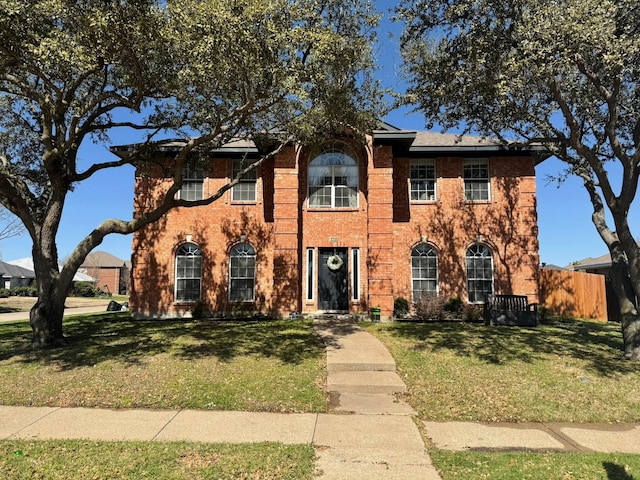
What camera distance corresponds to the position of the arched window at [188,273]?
16094 mm

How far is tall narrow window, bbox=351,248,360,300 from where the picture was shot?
50.1ft

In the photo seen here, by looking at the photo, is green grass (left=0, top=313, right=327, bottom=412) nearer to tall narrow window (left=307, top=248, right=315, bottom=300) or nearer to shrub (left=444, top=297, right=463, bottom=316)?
tall narrow window (left=307, top=248, right=315, bottom=300)

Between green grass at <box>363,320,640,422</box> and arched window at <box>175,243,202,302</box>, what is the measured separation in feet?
25.4

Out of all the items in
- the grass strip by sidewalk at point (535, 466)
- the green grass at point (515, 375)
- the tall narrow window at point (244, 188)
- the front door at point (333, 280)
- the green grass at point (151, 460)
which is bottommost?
the grass strip by sidewalk at point (535, 466)

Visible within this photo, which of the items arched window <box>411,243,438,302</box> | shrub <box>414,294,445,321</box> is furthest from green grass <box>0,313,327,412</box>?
arched window <box>411,243,438,302</box>

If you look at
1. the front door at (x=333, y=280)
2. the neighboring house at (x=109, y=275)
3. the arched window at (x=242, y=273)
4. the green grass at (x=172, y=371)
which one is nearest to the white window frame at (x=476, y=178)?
the front door at (x=333, y=280)

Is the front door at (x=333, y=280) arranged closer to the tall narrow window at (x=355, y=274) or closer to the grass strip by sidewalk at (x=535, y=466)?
the tall narrow window at (x=355, y=274)

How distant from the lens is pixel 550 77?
8.38 m

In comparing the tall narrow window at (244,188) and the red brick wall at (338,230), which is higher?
the tall narrow window at (244,188)

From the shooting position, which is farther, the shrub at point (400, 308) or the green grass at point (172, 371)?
the shrub at point (400, 308)

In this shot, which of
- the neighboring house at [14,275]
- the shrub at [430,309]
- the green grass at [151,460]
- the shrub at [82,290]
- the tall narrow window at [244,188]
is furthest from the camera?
the shrub at [82,290]

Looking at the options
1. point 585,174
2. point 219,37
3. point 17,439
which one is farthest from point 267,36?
point 585,174

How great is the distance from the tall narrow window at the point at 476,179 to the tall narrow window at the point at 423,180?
50.3 inches

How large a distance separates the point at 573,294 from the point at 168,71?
57.0 ft
